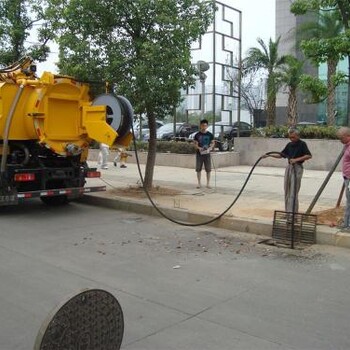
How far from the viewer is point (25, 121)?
10305 mm

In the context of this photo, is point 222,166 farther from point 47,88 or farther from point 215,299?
point 215,299

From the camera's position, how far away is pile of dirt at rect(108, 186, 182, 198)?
12152 mm

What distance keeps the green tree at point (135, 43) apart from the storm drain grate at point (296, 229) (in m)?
4.18

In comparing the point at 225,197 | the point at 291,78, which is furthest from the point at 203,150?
the point at 291,78

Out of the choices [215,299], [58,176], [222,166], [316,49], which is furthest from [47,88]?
[222,166]

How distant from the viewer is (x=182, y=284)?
5906 mm

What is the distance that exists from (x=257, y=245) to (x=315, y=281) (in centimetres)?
191

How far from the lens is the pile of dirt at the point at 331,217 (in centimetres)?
856

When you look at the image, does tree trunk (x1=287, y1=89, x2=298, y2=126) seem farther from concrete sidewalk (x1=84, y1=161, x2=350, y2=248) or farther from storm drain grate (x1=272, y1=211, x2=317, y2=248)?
storm drain grate (x1=272, y1=211, x2=317, y2=248)

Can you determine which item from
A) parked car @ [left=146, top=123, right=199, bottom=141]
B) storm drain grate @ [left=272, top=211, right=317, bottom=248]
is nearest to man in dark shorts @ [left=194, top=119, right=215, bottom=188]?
storm drain grate @ [left=272, top=211, right=317, bottom=248]

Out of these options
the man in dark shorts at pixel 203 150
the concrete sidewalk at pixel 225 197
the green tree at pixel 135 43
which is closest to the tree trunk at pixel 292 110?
the concrete sidewalk at pixel 225 197

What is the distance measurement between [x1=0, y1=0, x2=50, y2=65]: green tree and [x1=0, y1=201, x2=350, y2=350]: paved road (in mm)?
8966

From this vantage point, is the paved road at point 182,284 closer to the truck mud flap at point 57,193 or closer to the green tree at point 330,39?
the truck mud flap at point 57,193

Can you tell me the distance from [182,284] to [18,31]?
1290 centimetres
